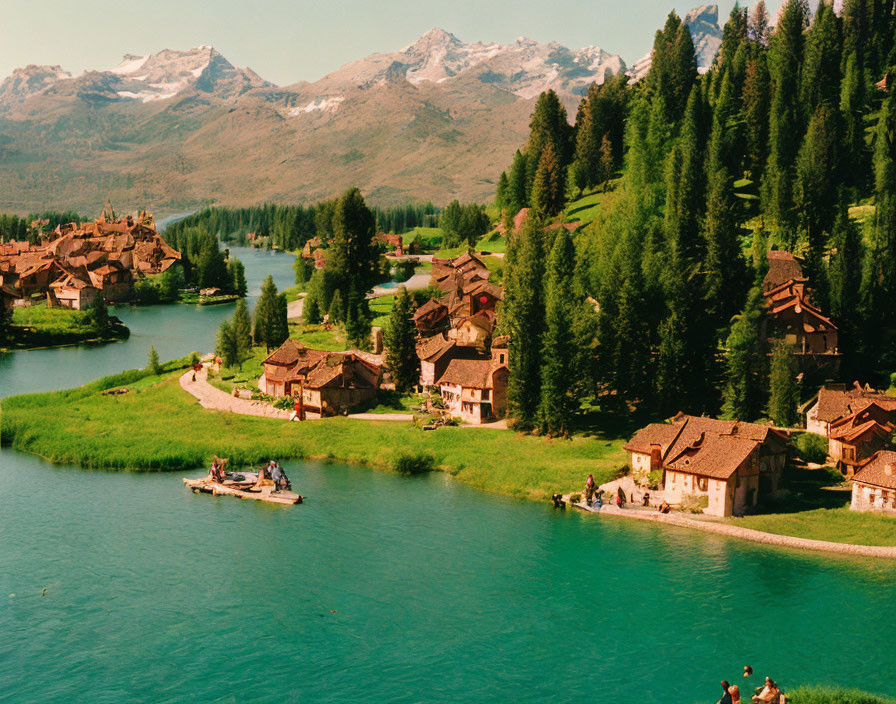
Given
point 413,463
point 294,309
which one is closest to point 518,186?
point 294,309

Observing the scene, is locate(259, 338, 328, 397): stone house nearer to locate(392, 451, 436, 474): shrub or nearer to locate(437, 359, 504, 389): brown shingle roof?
locate(437, 359, 504, 389): brown shingle roof

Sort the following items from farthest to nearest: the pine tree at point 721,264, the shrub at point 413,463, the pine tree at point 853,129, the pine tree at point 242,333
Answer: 1. the pine tree at point 853,129
2. the pine tree at point 242,333
3. the pine tree at point 721,264
4. the shrub at point 413,463

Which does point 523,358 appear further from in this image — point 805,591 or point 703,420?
point 805,591

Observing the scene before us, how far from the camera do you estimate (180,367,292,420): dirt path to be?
8269cm

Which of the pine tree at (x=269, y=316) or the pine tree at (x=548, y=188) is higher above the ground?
the pine tree at (x=548, y=188)

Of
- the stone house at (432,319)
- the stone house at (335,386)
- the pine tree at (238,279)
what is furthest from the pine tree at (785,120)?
the pine tree at (238,279)

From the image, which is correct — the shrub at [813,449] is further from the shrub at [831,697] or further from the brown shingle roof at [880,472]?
the shrub at [831,697]

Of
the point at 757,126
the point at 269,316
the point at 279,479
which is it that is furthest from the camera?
the point at 757,126

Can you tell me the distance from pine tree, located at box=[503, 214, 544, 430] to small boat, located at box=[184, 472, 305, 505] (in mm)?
20381

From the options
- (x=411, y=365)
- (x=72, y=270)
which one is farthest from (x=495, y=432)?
(x=72, y=270)

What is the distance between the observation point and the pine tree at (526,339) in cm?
7550

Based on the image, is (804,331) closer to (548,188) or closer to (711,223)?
(711,223)

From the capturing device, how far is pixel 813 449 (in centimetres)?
6562

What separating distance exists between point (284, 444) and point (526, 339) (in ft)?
68.9
